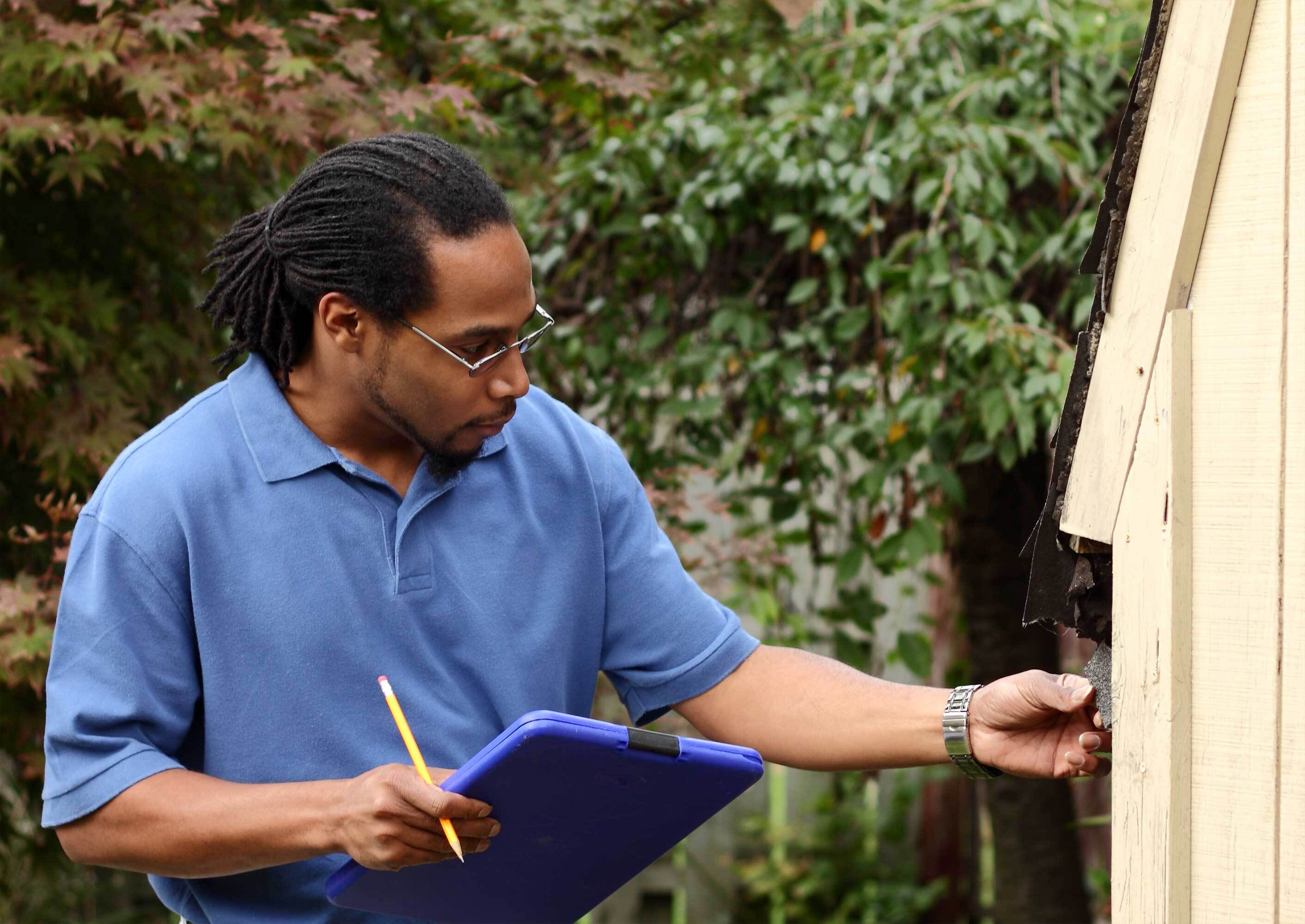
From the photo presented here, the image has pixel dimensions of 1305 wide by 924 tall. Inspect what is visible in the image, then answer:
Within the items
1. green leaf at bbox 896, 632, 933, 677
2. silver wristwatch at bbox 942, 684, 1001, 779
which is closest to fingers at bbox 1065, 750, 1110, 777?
silver wristwatch at bbox 942, 684, 1001, 779

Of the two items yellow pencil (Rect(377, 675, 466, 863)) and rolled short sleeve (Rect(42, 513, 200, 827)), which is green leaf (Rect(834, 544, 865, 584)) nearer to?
yellow pencil (Rect(377, 675, 466, 863))

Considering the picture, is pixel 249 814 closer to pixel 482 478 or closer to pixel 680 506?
pixel 482 478

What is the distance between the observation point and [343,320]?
6.30 feet

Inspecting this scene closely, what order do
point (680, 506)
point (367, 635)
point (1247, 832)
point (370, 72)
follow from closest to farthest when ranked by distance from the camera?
point (1247, 832) → point (367, 635) → point (370, 72) → point (680, 506)

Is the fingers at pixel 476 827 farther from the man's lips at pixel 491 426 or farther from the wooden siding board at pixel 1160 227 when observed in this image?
the wooden siding board at pixel 1160 227

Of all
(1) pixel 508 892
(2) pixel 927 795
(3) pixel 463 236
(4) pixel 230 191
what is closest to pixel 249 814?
(1) pixel 508 892

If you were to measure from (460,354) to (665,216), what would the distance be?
2006 mm

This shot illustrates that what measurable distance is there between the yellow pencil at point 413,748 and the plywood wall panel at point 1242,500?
746 mm

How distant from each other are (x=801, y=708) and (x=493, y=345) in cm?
67

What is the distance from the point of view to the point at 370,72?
317cm

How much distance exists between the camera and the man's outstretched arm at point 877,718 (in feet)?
5.71

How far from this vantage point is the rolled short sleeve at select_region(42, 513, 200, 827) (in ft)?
5.58

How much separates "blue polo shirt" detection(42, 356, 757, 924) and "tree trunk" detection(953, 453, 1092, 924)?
261cm

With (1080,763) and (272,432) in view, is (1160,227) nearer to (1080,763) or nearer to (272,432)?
(1080,763)
